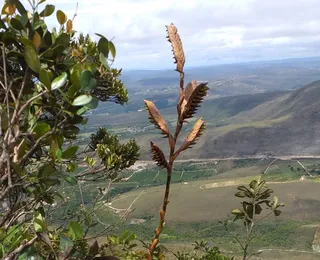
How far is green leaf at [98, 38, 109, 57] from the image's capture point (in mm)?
2822

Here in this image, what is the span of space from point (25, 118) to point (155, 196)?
105 m

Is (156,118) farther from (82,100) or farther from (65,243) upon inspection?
(65,243)

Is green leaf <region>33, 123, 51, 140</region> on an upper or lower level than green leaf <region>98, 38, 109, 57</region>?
lower

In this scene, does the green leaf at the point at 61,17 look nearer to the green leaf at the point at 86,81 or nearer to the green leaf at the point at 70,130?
the green leaf at the point at 70,130

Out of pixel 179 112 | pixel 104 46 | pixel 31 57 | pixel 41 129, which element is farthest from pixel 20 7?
pixel 179 112

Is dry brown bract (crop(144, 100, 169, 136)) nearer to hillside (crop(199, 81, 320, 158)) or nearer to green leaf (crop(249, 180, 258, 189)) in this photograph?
green leaf (crop(249, 180, 258, 189))

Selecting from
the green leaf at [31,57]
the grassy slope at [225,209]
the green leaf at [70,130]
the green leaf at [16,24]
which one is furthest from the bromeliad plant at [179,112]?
the grassy slope at [225,209]

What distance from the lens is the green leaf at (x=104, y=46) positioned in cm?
282

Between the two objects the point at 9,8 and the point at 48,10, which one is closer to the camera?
the point at 9,8

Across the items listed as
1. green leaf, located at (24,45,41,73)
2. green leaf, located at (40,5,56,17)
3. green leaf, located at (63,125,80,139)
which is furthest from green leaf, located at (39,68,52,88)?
green leaf, located at (40,5,56,17)

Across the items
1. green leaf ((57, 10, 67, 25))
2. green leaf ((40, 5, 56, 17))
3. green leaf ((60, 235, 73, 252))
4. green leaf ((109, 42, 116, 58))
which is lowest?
green leaf ((60, 235, 73, 252))

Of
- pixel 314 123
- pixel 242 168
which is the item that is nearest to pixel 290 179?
pixel 242 168

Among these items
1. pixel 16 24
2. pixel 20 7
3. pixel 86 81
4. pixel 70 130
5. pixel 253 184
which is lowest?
pixel 253 184

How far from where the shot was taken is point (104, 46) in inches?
113
